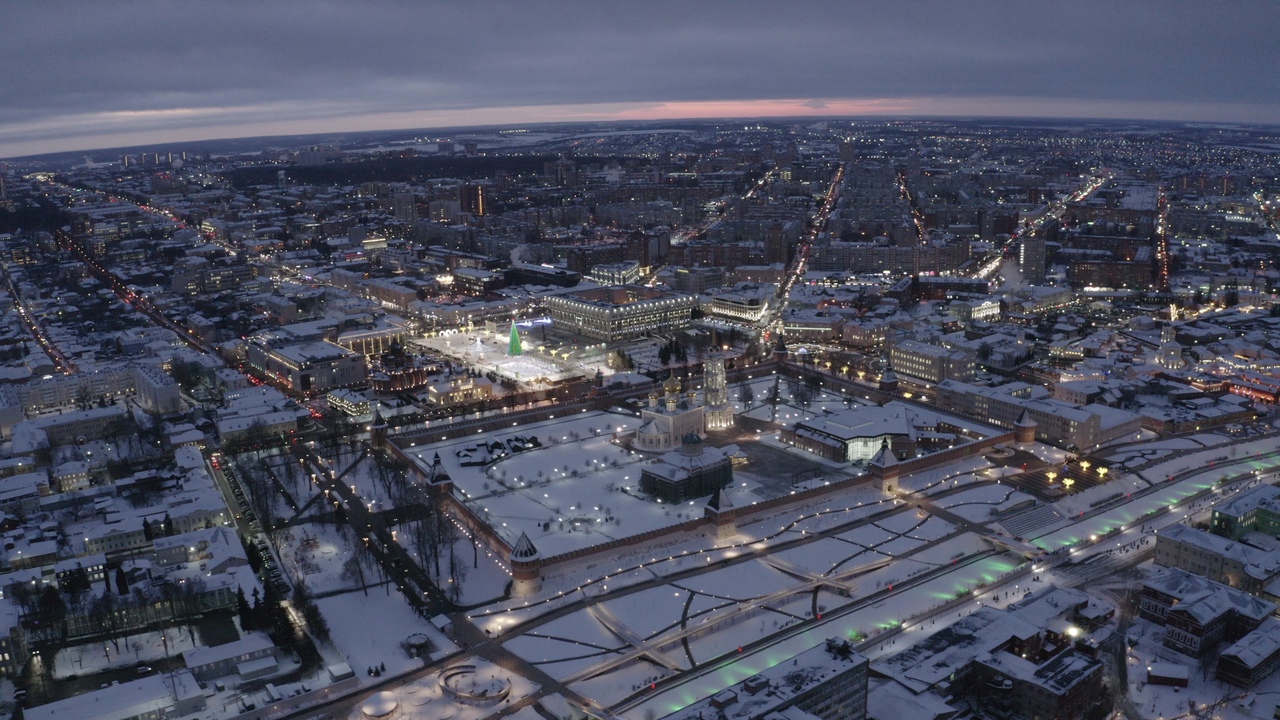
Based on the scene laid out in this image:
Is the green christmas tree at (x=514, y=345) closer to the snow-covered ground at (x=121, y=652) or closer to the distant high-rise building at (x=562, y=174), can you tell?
the snow-covered ground at (x=121, y=652)

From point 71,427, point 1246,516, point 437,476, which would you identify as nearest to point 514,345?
point 437,476

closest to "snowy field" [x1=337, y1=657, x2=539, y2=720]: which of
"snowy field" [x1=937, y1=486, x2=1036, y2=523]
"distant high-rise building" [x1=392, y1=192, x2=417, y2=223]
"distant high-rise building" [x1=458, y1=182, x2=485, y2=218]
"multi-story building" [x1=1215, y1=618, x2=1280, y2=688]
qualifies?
"multi-story building" [x1=1215, y1=618, x2=1280, y2=688]

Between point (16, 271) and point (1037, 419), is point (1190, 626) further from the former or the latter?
point (16, 271)

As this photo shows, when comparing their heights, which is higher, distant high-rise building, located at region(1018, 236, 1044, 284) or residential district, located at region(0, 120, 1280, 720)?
distant high-rise building, located at region(1018, 236, 1044, 284)

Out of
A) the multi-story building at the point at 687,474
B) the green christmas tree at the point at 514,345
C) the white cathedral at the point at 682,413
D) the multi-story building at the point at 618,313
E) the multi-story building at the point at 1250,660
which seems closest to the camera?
the multi-story building at the point at 1250,660

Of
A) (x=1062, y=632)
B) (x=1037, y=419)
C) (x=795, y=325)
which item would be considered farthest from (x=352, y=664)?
(x=795, y=325)

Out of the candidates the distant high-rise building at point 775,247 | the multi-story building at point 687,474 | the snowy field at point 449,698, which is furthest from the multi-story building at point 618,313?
the snowy field at point 449,698

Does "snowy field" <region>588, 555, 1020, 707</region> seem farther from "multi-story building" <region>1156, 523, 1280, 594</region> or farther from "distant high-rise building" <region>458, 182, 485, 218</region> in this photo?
"distant high-rise building" <region>458, 182, 485, 218</region>
